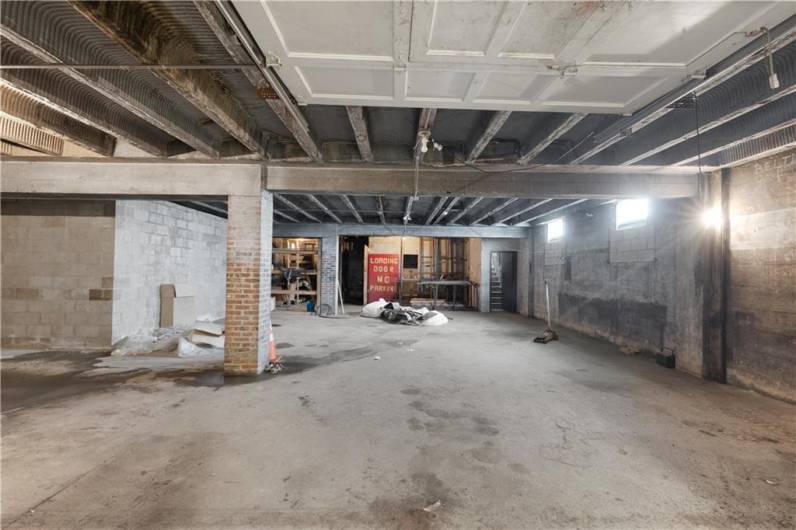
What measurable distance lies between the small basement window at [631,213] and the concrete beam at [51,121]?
8172 mm

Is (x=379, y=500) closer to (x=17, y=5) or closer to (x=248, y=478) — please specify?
(x=248, y=478)

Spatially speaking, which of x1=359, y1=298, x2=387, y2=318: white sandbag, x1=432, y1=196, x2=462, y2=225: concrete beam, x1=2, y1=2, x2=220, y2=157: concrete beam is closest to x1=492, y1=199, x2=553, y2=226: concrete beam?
x1=432, y1=196, x2=462, y2=225: concrete beam

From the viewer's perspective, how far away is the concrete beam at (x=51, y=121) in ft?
10.1

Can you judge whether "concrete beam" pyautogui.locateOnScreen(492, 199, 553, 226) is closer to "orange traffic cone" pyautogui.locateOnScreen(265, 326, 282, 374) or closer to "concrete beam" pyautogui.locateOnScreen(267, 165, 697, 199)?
"concrete beam" pyautogui.locateOnScreen(267, 165, 697, 199)

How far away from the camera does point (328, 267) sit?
10.9 meters

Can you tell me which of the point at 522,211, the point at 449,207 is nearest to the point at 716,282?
the point at 522,211

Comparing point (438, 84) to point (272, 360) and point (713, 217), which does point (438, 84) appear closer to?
point (272, 360)

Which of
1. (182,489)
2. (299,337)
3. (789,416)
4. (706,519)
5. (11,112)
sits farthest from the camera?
(299,337)

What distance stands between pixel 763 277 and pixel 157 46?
21.4 ft

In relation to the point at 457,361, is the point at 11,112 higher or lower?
higher

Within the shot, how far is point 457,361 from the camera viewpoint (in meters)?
5.38

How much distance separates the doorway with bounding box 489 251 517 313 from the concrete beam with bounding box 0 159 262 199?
9929 millimetres

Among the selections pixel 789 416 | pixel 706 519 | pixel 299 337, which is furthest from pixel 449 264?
pixel 706 519

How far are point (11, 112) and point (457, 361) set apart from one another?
581 cm
